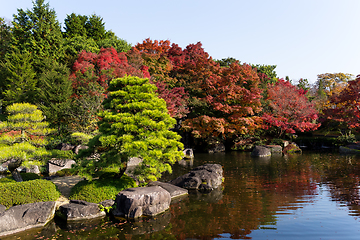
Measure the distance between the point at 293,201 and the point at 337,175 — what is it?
21.0 feet

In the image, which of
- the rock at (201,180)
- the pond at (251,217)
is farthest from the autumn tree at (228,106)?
the pond at (251,217)

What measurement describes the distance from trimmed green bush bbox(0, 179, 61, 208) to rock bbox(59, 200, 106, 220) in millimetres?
881

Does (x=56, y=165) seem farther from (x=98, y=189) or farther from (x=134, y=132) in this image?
(x=134, y=132)

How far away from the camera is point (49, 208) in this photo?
8.78 metres

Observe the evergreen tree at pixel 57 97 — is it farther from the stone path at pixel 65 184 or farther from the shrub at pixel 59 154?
the shrub at pixel 59 154

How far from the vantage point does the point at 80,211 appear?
902 cm

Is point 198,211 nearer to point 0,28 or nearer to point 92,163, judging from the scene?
point 92,163

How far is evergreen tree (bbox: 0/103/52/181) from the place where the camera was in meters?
10.2

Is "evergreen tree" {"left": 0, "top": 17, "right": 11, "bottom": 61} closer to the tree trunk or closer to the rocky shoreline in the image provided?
the tree trunk

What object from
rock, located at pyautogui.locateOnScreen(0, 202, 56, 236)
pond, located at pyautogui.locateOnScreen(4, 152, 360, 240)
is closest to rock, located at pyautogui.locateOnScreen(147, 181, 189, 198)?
pond, located at pyautogui.locateOnScreen(4, 152, 360, 240)

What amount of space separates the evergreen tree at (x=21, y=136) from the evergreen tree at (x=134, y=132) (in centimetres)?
249

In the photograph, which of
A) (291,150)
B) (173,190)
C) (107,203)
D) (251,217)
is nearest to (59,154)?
(107,203)

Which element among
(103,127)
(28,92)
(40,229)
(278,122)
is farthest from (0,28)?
(278,122)

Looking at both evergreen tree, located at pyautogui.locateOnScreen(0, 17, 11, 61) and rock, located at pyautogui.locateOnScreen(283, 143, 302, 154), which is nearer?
rock, located at pyautogui.locateOnScreen(283, 143, 302, 154)
